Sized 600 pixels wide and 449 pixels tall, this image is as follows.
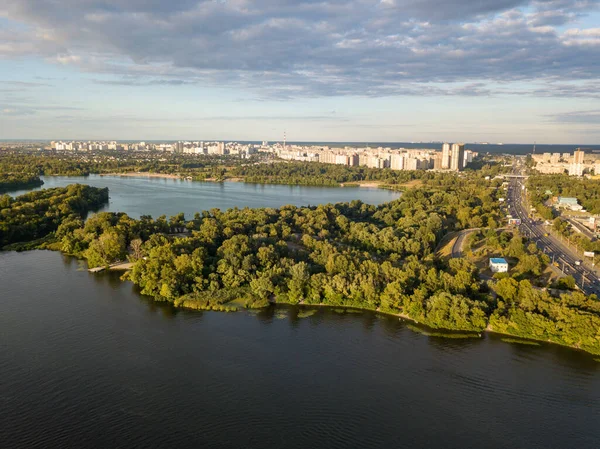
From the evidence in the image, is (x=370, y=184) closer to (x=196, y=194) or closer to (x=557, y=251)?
(x=196, y=194)

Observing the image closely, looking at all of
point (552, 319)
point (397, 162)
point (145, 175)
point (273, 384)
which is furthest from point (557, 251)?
point (145, 175)

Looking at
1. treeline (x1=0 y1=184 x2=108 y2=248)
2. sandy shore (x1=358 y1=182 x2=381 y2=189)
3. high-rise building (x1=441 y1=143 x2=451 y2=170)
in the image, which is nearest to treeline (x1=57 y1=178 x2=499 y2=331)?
treeline (x1=0 y1=184 x2=108 y2=248)

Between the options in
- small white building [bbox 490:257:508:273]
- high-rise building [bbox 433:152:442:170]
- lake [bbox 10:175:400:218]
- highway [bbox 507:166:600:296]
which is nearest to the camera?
highway [bbox 507:166:600:296]

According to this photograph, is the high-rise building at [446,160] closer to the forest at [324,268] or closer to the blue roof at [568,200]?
the blue roof at [568,200]

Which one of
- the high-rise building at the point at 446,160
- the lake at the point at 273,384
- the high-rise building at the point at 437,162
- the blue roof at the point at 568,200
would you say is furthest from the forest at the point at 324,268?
the high-rise building at the point at 437,162

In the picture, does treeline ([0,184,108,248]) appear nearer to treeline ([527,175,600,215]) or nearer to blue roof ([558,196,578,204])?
treeline ([527,175,600,215])

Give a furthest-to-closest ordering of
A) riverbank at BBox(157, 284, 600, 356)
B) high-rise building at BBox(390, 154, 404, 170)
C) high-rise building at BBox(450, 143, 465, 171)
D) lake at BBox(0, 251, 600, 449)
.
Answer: high-rise building at BBox(390, 154, 404, 170) < high-rise building at BBox(450, 143, 465, 171) < riverbank at BBox(157, 284, 600, 356) < lake at BBox(0, 251, 600, 449)
